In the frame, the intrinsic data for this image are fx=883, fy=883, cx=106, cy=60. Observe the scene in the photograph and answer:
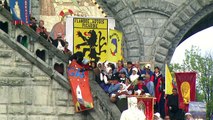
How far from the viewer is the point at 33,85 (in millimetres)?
20766

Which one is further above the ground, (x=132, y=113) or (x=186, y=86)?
(x=186, y=86)

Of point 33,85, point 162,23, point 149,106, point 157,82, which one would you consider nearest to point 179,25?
point 162,23

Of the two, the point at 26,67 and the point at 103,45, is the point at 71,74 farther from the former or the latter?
the point at 103,45

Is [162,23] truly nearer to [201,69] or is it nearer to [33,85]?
Result: [33,85]

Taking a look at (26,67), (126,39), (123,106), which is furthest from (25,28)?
(126,39)

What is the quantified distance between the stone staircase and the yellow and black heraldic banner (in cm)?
367

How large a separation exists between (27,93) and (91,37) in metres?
4.87

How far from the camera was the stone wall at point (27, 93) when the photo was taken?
20531mm

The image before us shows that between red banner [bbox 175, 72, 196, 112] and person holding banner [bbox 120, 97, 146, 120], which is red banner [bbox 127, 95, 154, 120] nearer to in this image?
person holding banner [bbox 120, 97, 146, 120]

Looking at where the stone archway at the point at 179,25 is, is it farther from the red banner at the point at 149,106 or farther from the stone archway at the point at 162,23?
the red banner at the point at 149,106

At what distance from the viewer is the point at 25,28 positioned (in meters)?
20.7

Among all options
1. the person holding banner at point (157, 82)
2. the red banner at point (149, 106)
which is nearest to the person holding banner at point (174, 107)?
the person holding banner at point (157, 82)

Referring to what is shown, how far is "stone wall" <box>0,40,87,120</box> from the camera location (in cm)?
2053

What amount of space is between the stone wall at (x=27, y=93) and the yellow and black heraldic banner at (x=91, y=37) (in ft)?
12.3
